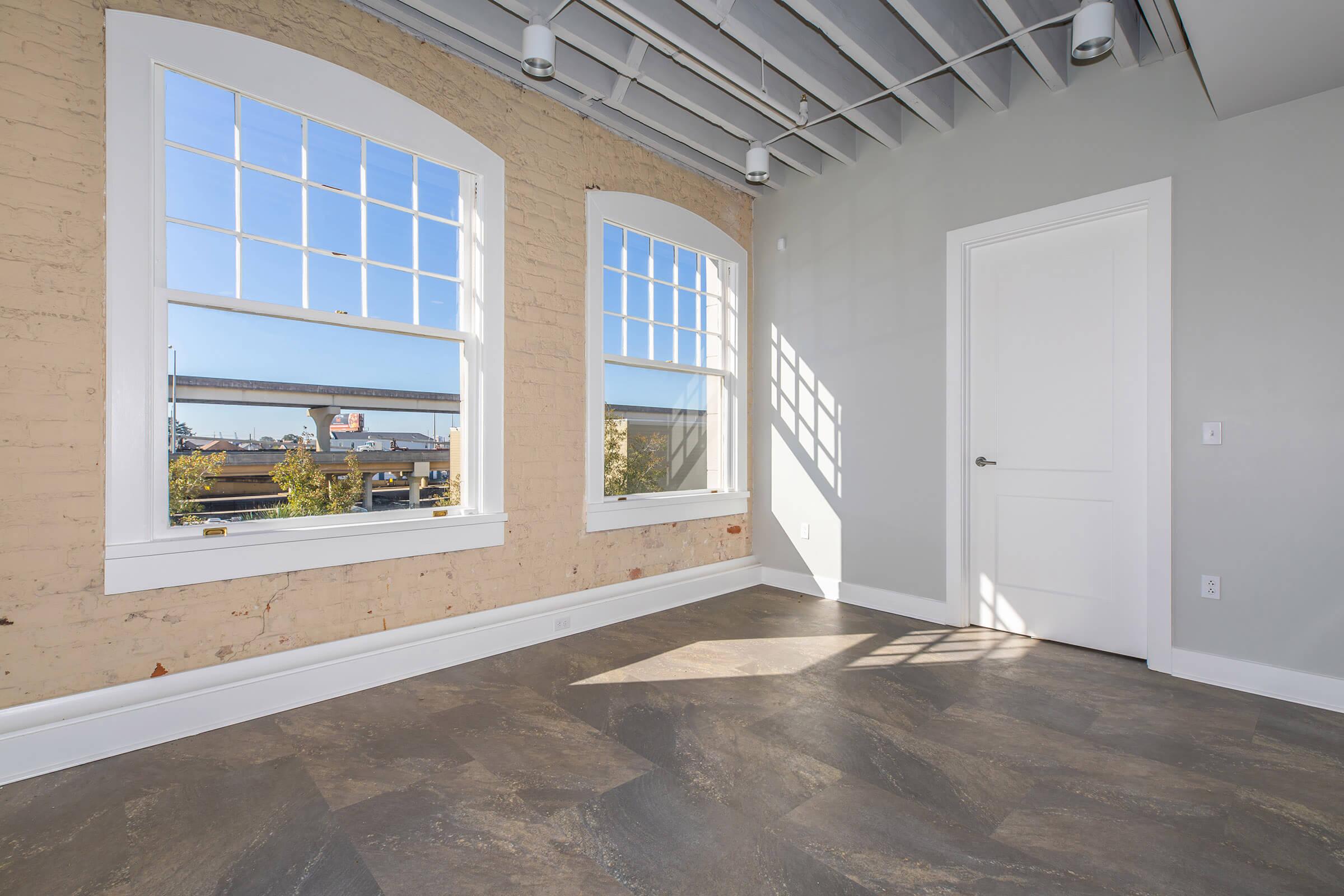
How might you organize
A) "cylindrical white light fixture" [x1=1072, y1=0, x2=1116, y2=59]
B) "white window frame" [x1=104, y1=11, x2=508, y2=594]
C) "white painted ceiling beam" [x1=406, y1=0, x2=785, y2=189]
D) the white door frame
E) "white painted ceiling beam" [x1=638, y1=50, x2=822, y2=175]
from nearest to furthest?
"white window frame" [x1=104, y1=11, x2=508, y2=594] → "cylindrical white light fixture" [x1=1072, y1=0, x2=1116, y2=59] → "white painted ceiling beam" [x1=406, y1=0, x2=785, y2=189] → the white door frame → "white painted ceiling beam" [x1=638, y1=50, x2=822, y2=175]

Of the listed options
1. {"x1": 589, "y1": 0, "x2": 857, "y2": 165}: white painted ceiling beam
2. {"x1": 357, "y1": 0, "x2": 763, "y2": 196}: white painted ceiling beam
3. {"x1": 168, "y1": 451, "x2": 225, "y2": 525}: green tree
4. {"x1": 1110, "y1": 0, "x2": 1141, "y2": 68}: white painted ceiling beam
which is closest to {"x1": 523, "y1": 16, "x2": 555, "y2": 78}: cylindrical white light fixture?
{"x1": 589, "y1": 0, "x2": 857, "y2": 165}: white painted ceiling beam

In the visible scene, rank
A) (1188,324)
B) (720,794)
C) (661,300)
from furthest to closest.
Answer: (661,300) < (1188,324) < (720,794)

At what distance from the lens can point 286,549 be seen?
291 cm

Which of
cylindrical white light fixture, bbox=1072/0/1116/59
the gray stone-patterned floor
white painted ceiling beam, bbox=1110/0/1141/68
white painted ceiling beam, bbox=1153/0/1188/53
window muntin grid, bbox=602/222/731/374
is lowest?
the gray stone-patterned floor

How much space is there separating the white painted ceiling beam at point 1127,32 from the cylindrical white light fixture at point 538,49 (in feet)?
8.90

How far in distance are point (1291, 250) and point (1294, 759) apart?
2248 mm

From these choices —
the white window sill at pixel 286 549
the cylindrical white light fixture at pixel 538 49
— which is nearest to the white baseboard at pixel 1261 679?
the white window sill at pixel 286 549

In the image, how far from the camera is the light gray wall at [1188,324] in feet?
9.72

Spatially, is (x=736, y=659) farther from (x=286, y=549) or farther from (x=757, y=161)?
(x=757, y=161)

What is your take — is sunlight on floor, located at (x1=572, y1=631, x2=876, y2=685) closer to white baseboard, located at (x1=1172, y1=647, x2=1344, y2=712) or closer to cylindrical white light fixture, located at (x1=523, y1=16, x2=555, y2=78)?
white baseboard, located at (x1=1172, y1=647, x2=1344, y2=712)

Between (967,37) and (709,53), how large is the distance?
136 cm

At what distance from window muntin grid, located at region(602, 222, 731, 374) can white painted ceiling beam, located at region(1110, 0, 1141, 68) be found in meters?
2.76

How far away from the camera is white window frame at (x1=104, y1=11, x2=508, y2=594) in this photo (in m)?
2.52

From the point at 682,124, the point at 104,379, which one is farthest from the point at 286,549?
the point at 682,124
